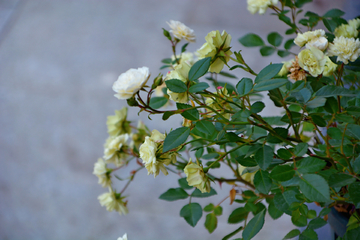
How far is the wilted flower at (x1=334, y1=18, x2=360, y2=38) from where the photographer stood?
1.25 ft

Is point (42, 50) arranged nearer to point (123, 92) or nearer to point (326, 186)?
point (123, 92)

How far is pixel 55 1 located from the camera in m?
1.89


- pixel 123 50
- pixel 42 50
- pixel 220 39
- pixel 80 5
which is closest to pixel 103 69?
pixel 123 50

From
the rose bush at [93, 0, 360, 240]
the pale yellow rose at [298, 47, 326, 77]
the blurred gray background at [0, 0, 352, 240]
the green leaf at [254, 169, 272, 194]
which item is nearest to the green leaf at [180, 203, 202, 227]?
the rose bush at [93, 0, 360, 240]

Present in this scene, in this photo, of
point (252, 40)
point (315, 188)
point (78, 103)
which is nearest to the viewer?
point (315, 188)

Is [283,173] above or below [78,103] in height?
below

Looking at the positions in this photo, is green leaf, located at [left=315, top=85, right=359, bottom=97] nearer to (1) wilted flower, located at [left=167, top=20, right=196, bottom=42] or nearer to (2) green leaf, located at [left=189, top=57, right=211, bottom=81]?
(2) green leaf, located at [left=189, top=57, right=211, bottom=81]

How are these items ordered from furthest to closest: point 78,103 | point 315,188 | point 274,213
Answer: point 78,103, point 274,213, point 315,188

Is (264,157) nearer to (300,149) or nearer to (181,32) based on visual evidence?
(300,149)

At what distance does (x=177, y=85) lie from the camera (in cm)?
27

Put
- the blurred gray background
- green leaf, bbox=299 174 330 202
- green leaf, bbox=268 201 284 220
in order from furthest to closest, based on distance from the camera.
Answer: the blurred gray background
green leaf, bbox=268 201 284 220
green leaf, bbox=299 174 330 202

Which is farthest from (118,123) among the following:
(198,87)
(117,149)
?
(198,87)

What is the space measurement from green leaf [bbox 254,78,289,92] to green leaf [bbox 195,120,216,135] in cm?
5

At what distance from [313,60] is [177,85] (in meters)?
0.14
